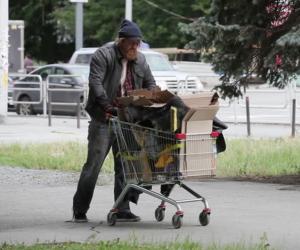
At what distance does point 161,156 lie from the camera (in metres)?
8.45

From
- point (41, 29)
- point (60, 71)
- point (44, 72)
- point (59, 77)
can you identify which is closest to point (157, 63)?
point (60, 71)

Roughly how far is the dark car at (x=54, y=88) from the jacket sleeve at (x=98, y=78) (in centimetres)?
1760

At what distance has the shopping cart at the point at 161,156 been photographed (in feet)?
27.7

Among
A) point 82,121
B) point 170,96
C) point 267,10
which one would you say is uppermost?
point 267,10

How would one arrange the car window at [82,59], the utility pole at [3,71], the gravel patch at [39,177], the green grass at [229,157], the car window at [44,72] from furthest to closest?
the car window at [82,59], the car window at [44,72], the utility pole at [3,71], the green grass at [229,157], the gravel patch at [39,177]

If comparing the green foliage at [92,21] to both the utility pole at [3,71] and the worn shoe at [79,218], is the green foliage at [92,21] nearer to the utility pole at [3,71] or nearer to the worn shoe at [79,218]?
the utility pole at [3,71]

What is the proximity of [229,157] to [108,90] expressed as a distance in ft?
20.7

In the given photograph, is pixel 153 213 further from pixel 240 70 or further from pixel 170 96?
pixel 240 70

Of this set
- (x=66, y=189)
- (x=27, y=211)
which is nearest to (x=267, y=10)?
(x=66, y=189)

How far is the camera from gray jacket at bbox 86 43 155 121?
29.3 ft

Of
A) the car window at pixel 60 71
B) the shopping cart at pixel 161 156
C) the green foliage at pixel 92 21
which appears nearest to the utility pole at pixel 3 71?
the car window at pixel 60 71

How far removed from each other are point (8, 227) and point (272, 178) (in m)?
4.95

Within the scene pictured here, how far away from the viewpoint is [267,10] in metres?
12.3

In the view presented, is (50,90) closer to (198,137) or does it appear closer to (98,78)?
(98,78)
